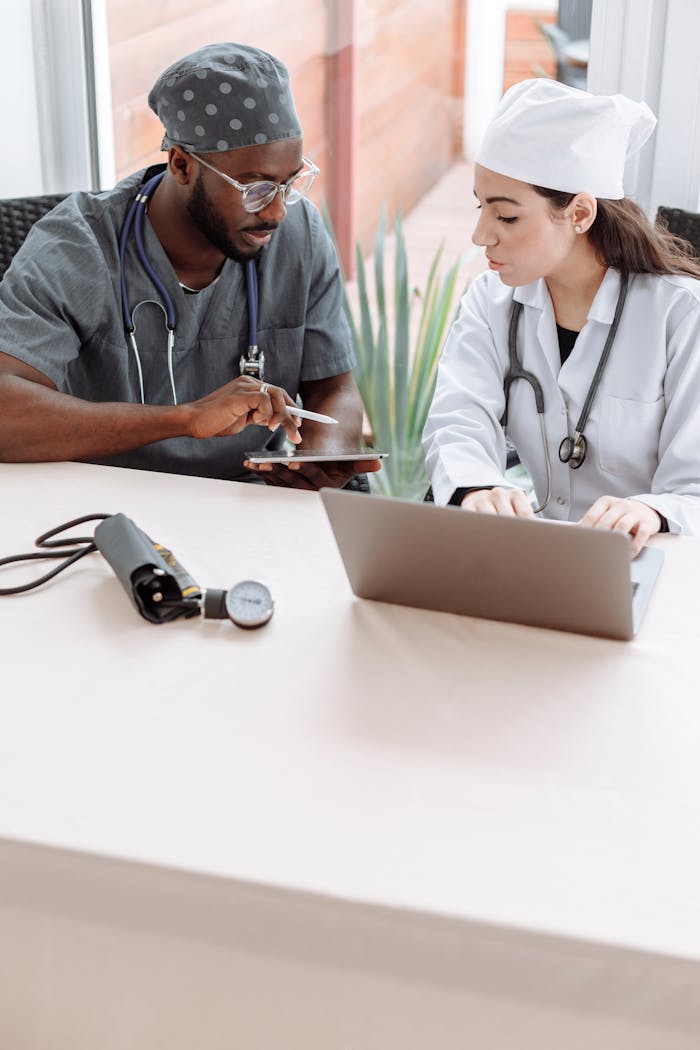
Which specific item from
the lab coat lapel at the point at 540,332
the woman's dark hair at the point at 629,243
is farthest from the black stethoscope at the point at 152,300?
the woman's dark hair at the point at 629,243

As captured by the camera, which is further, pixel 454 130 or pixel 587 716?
pixel 454 130

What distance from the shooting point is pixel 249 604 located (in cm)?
127

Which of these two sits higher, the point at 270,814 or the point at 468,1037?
the point at 270,814

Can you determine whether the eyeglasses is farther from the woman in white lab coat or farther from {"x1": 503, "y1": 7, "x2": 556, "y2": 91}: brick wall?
{"x1": 503, "y1": 7, "x2": 556, "y2": 91}: brick wall

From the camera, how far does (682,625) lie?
4.13 ft

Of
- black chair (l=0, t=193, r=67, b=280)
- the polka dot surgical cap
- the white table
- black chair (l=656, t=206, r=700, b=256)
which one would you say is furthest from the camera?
black chair (l=0, t=193, r=67, b=280)

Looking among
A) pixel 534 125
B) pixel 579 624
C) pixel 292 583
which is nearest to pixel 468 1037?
pixel 579 624

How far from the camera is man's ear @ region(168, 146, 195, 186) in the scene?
176cm

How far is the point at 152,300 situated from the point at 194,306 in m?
0.07

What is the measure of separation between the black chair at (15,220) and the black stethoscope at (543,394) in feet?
3.06

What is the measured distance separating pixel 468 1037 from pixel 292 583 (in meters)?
0.59

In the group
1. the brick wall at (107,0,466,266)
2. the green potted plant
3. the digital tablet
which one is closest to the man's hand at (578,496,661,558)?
the digital tablet

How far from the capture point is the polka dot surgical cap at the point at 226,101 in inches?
66.6

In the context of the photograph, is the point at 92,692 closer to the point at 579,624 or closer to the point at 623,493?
the point at 579,624
